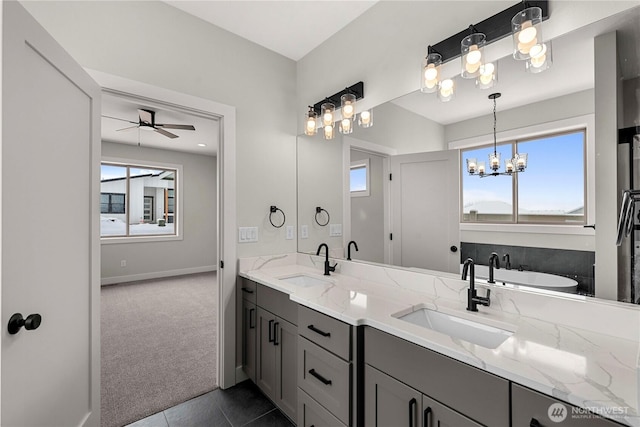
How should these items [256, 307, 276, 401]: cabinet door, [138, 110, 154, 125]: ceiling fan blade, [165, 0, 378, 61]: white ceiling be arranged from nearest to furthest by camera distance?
1. [256, 307, 276, 401]: cabinet door
2. [165, 0, 378, 61]: white ceiling
3. [138, 110, 154, 125]: ceiling fan blade

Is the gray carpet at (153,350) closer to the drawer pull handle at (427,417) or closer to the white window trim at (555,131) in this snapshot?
the drawer pull handle at (427,417)

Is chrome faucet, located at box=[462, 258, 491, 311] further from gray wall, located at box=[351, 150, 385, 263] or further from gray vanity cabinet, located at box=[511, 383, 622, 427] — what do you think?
gray wall, located at box=[351, 150, 385, 263]

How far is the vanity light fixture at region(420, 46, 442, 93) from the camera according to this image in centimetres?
156

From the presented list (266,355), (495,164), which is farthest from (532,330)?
(266,355)

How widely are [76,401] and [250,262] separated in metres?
1.23

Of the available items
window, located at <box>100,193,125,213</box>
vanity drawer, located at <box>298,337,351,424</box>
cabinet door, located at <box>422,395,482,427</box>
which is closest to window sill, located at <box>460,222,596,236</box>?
cabinet door, located at <box>422,395,482,427</box>

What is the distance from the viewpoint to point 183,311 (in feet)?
12.7

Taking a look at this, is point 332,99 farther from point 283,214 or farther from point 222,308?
point 222,308

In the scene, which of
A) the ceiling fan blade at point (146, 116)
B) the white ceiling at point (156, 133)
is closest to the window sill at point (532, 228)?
the white ceiling at point (156, 133)

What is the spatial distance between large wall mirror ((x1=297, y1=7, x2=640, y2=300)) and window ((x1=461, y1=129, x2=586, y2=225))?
1cm

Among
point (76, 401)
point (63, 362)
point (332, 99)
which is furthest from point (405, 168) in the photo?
point (76, 401)

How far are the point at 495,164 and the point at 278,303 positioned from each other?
1.47 metres

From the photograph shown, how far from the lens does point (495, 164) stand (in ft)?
4.66

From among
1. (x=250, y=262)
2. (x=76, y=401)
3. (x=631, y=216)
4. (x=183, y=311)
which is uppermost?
(x=631, y=216)
